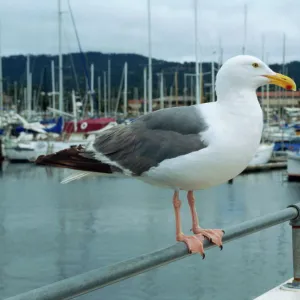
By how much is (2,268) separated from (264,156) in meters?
25.1

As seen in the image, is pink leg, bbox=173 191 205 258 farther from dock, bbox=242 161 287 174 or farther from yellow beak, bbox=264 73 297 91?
dock, bbox=242 161 287 174

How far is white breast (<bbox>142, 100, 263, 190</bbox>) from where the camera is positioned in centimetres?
259

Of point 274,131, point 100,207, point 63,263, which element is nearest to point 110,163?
point 63,263

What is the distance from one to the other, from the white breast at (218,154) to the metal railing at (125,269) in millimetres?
226

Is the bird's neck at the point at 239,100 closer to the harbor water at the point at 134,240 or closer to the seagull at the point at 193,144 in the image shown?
the seagull at the point at 193,144

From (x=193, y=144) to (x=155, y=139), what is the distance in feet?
0.61

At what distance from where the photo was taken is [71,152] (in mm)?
2812

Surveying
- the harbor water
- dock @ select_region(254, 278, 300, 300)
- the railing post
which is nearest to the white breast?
the railing post

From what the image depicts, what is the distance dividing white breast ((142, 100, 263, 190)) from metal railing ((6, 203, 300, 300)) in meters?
0.23

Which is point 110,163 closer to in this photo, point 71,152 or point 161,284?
point 71,152

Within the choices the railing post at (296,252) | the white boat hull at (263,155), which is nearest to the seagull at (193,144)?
the railing post at (296,252)

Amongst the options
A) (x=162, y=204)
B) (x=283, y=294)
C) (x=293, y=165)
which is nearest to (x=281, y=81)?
(x=283, y=294)

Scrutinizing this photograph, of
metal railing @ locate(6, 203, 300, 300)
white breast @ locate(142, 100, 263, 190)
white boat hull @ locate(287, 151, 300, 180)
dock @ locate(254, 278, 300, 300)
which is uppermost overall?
white breast @ locate(142, 100, 263, 190)

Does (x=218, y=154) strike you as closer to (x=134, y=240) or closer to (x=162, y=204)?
(x=134, y=240)
